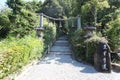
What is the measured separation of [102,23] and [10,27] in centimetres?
826

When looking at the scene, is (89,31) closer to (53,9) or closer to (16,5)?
(16,5)

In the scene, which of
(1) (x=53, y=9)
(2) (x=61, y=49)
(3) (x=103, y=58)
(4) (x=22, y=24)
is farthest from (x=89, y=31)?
(1) (x=53, y=9)

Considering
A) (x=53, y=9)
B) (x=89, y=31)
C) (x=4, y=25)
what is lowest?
(x=89, y=31)

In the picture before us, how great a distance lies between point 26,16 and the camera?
1591 cm

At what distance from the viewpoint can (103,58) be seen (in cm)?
952

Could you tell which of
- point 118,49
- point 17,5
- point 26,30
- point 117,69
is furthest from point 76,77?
point 17,5

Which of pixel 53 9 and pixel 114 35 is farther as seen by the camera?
pixel 53 9

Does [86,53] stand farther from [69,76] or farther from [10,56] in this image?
[10,56]

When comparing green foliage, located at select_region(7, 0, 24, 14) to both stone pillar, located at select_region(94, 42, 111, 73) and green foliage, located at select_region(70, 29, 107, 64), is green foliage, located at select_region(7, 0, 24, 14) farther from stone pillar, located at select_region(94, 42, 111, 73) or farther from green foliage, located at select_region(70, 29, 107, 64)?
stone pillar, located at select_region(94, 42, 111, 73)

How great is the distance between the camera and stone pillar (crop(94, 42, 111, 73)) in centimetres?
943

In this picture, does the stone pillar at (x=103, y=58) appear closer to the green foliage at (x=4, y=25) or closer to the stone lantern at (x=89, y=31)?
the stone lantern at (x=89, y=31)

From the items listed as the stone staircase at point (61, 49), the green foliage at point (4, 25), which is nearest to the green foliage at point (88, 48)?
the stone staircase at point (61, 49)

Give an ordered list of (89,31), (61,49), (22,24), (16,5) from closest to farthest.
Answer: (89,31)
(22,24)
(16,5)
(61,49)

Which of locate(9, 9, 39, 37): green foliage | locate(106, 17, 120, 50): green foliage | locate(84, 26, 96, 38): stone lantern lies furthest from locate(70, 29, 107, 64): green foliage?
locate(9, 9, 39, 37): green foliage
